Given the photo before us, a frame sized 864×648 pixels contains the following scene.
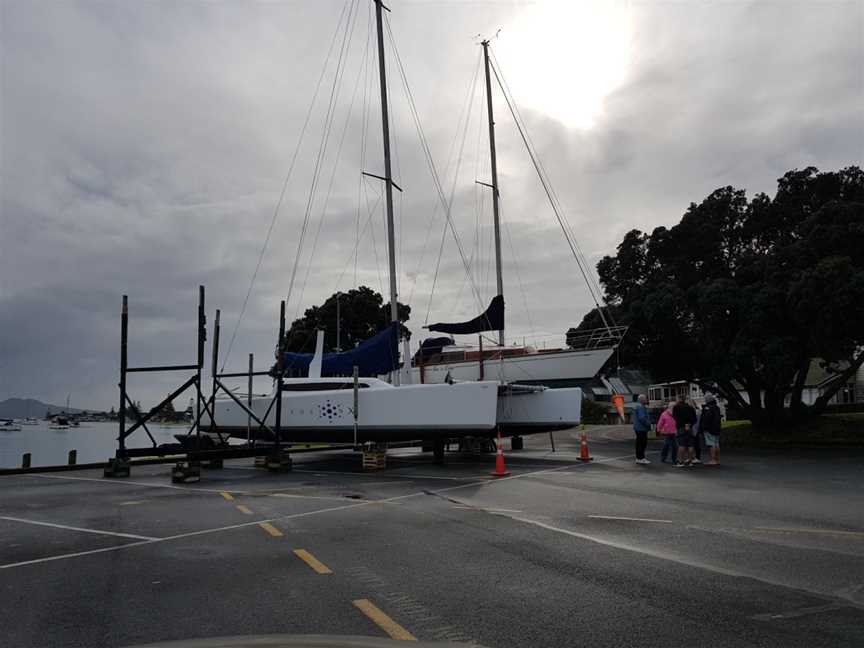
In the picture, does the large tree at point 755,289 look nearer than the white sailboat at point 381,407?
No

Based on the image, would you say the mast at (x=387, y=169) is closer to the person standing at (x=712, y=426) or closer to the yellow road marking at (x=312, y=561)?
the person standing at (x=712, y=426)

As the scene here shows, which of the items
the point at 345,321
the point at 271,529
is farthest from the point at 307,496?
the point at 345,321

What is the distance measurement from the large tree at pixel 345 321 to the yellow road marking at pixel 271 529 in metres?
37.2

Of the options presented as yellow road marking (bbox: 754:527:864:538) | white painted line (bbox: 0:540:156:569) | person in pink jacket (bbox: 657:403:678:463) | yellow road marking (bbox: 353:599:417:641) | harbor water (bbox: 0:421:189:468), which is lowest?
harbor water (bbox: 0:421:189:468)

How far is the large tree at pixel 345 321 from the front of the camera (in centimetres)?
4591

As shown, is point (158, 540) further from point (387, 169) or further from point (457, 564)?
point (387, 169)

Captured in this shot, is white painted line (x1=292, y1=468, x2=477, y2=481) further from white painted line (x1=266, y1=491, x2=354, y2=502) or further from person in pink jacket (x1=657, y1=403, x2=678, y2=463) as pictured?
person in pink jacket (x1=657, y1=403, x2=678, y2=463)

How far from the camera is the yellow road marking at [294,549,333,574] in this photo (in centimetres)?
568

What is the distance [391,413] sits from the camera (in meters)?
16.6

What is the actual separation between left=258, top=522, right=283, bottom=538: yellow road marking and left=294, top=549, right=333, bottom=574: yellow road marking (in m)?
0.99

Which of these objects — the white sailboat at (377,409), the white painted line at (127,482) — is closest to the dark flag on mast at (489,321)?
the white sailboat at (377,409)

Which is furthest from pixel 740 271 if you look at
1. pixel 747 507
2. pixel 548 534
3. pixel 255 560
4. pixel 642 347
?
pixel 255 560

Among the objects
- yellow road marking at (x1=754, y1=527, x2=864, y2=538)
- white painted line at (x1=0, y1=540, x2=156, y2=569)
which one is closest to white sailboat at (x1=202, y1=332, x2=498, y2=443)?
yellow road marking at (x1=754, y1=527, x2=864, y2=538)

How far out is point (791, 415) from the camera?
24.8m
